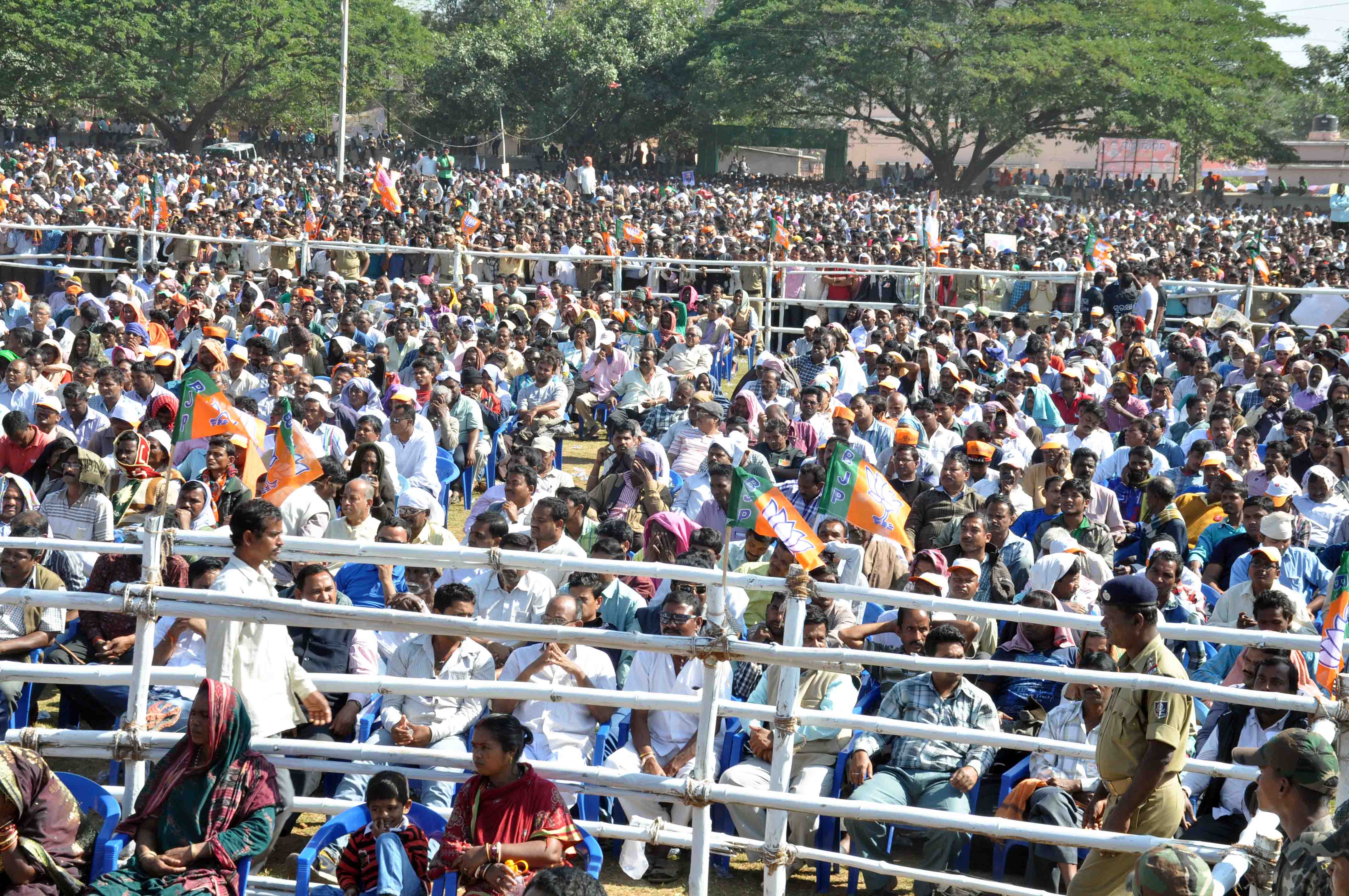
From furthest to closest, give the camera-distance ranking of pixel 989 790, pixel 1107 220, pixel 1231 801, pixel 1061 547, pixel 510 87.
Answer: pixel 510 87, pixel 1107 220, pixel 1061 547, pixel 989 790, pixel 1231 801

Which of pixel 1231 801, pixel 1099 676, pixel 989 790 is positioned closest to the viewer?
pixel 1099 676

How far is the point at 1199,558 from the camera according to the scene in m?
8.87

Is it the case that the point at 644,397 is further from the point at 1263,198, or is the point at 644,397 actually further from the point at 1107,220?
the point at 1263,198

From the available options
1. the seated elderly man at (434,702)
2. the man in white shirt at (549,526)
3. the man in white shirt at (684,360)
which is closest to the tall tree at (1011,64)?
the man in white shirt at (684,360)

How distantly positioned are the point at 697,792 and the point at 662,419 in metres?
7.71

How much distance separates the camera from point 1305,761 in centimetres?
385

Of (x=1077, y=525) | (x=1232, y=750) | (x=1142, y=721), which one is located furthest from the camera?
(x=1077, y=525)

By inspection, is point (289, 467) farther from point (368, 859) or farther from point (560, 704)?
point (368, 859)

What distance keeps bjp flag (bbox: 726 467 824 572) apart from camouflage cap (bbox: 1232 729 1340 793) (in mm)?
1593

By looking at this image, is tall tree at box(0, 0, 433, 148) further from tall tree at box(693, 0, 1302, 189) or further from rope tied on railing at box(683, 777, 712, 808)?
rope tied on railing at box(683, 777, 712, 808)

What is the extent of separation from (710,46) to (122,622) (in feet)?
146

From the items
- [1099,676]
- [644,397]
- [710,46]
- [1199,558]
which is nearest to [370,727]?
[1099,676]

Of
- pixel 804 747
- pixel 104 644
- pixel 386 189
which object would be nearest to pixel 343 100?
pixel 386 189

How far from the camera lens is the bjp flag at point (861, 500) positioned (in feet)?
21.5
